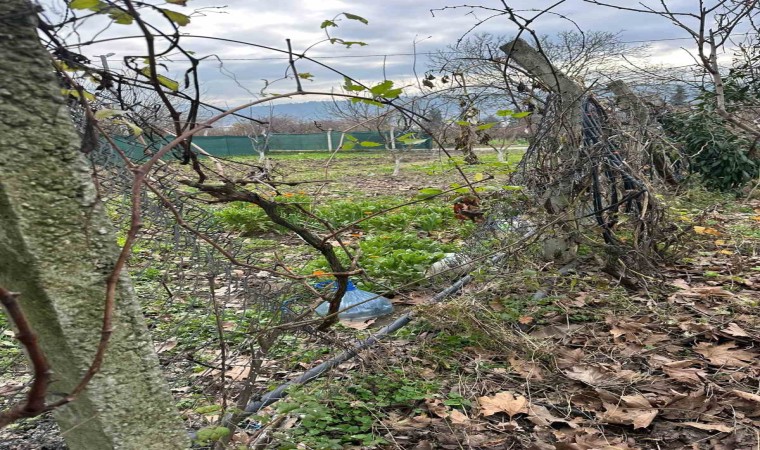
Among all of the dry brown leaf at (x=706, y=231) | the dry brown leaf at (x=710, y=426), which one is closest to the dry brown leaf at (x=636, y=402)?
the dry brown leaf at (x=710, y=426)

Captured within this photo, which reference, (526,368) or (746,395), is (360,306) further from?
(746,395)

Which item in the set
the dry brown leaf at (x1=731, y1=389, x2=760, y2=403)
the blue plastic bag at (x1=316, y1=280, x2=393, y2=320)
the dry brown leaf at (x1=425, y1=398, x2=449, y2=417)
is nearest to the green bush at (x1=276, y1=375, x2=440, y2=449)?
the dry brown leaf at (x1=425, y1=398, x2=449, y2=417)

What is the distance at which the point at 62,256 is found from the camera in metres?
1.16

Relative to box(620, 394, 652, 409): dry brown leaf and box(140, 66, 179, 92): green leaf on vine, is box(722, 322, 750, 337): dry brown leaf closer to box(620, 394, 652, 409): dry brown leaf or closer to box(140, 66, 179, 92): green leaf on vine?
box(620, 394, 652, 409): dry brown leaf

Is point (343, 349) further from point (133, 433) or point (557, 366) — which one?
point (133, 433)

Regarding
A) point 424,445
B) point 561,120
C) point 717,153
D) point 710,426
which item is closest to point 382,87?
point 424,445

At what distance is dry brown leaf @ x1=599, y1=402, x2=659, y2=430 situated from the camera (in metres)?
2.36

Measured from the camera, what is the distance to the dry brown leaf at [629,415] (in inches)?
92.7

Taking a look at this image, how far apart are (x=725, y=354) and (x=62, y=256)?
120 inches

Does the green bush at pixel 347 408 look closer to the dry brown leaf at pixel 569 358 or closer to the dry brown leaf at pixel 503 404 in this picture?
the dry brown leaf at pixel 503 404

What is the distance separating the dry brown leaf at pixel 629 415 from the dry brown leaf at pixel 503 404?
0.33 m

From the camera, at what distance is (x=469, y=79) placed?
14.7 ft

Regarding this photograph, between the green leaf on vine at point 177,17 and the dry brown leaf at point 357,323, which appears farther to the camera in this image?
the dry brown leaf at point 357,323

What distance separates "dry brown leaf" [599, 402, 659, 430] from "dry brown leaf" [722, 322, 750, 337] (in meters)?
1.09
